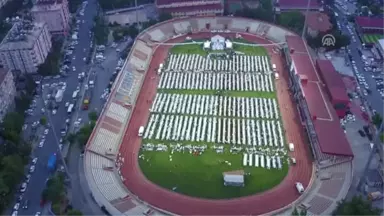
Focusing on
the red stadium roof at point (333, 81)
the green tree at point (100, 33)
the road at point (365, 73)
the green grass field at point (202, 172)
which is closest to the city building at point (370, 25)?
the road at point (365, 73)

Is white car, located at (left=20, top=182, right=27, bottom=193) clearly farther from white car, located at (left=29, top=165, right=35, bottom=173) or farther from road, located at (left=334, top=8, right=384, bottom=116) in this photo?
road, located at (left=334, top=8, right=384, bottom=116)

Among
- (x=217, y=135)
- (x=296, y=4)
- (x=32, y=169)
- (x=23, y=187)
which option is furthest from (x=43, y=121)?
(x=296, y=4)

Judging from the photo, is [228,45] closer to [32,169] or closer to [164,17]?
[164,17]

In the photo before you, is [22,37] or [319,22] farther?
[319,22]

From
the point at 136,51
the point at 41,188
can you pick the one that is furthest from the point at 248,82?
the point at 41,188

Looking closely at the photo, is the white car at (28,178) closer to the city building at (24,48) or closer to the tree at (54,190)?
the tree at (54,190)
